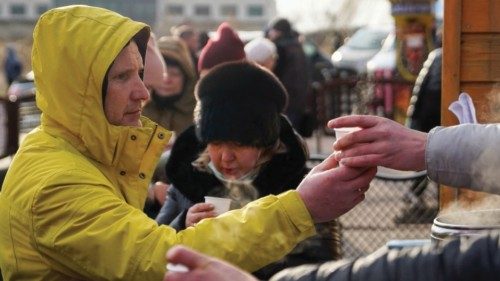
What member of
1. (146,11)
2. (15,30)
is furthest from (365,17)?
(15,30)

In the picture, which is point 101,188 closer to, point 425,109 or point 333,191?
point 333,191

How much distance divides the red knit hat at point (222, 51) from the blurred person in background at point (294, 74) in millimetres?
4786

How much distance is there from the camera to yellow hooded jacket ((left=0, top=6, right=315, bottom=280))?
332cm

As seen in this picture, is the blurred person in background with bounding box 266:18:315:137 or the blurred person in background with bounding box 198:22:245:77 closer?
the blurred person in background with bounding box 198:22:245:77

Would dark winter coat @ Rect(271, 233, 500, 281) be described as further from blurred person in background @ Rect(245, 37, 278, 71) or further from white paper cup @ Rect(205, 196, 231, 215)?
blurred person in background @ Rect(245, 37, 278, 71)

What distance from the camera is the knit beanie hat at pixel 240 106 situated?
459 cm

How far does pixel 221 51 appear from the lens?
23.0ft

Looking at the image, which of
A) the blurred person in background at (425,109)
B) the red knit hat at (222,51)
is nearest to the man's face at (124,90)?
the red knit hat at (222,51)

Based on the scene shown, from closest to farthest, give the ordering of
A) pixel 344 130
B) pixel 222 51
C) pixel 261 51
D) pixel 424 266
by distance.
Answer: pixel 424 266 < pixel 344 130 < pixel 222 51 < pixel 261 51

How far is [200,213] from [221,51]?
9.90ft

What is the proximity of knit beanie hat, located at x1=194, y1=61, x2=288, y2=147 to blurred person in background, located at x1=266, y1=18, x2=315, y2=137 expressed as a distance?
7.15 metres

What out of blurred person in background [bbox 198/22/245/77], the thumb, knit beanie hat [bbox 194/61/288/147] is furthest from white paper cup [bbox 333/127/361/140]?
blurred person in background [bbox 198/22/245/77]

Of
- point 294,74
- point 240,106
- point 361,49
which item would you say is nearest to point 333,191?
point 240,106

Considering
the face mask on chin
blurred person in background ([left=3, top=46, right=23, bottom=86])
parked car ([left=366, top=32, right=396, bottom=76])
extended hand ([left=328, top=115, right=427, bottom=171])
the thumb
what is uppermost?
the thumb
